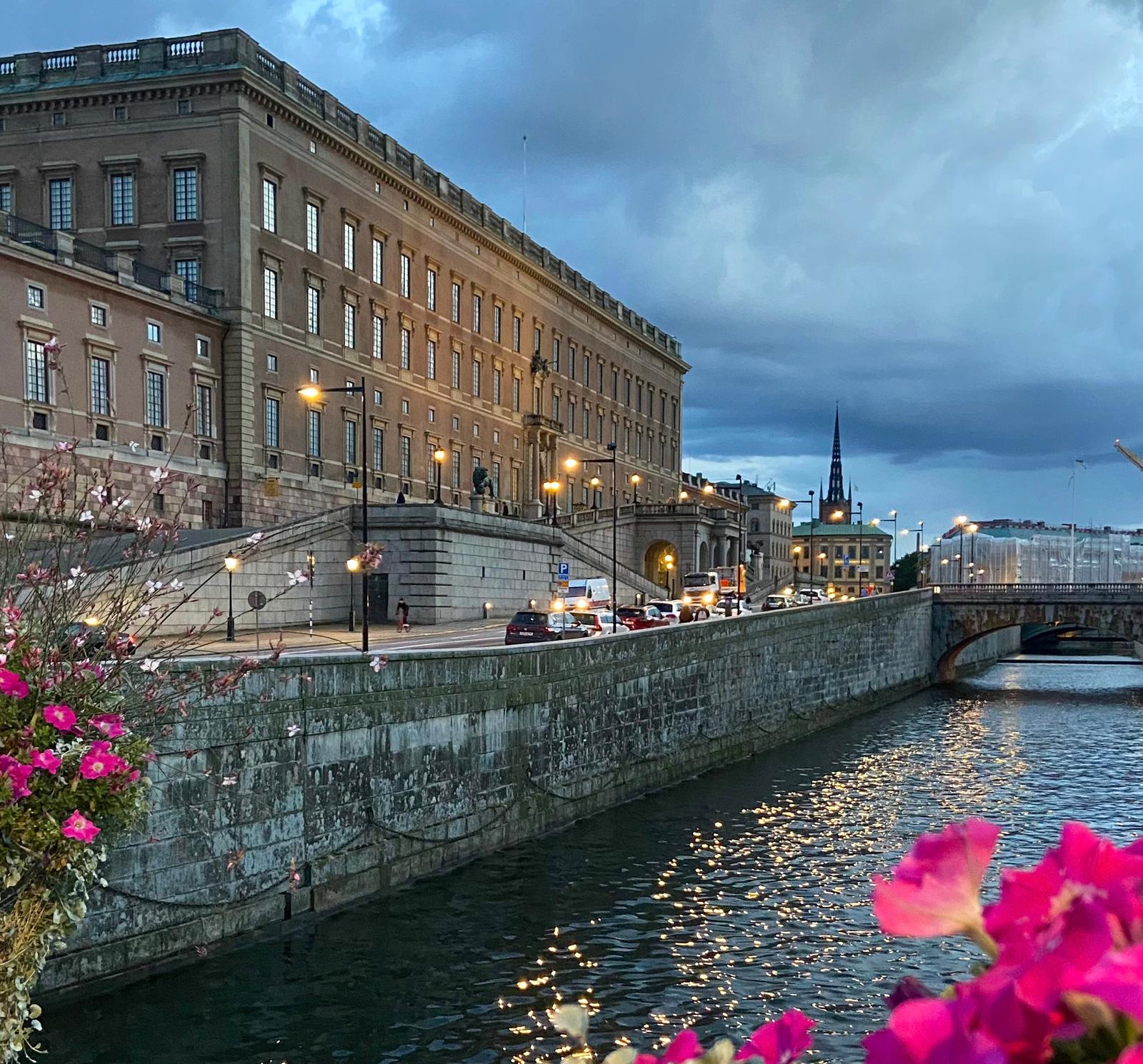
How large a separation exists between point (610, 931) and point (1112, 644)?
10945 cm

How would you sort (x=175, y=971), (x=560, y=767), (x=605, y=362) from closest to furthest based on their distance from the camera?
(x=175, y=971), (x=560, y=767), (x=605, y=362)

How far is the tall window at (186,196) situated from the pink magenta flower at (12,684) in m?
51.5

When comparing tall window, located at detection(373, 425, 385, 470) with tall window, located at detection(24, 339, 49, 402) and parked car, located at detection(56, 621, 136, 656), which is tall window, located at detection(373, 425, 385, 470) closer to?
tall window, located at detection(24, 339, 49, 402)

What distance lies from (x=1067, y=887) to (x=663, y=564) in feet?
305

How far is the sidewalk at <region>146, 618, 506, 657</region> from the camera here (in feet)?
111

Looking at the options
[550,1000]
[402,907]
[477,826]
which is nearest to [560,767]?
[477,826]

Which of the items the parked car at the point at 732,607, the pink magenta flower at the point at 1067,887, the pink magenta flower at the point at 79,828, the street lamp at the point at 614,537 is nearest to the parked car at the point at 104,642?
the pink magenta flower at the point at 79,828

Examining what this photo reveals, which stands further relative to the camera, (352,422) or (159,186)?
(352,422)

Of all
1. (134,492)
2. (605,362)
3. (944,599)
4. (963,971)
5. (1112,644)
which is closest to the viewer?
(963,971)

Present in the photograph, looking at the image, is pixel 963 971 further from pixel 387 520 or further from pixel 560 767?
pixel 387 520

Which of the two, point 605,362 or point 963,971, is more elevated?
point 605,362

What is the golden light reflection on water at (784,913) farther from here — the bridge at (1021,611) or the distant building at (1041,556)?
the distant building at (1041,556)

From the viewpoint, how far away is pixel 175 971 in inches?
685

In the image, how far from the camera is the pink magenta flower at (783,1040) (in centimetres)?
214
